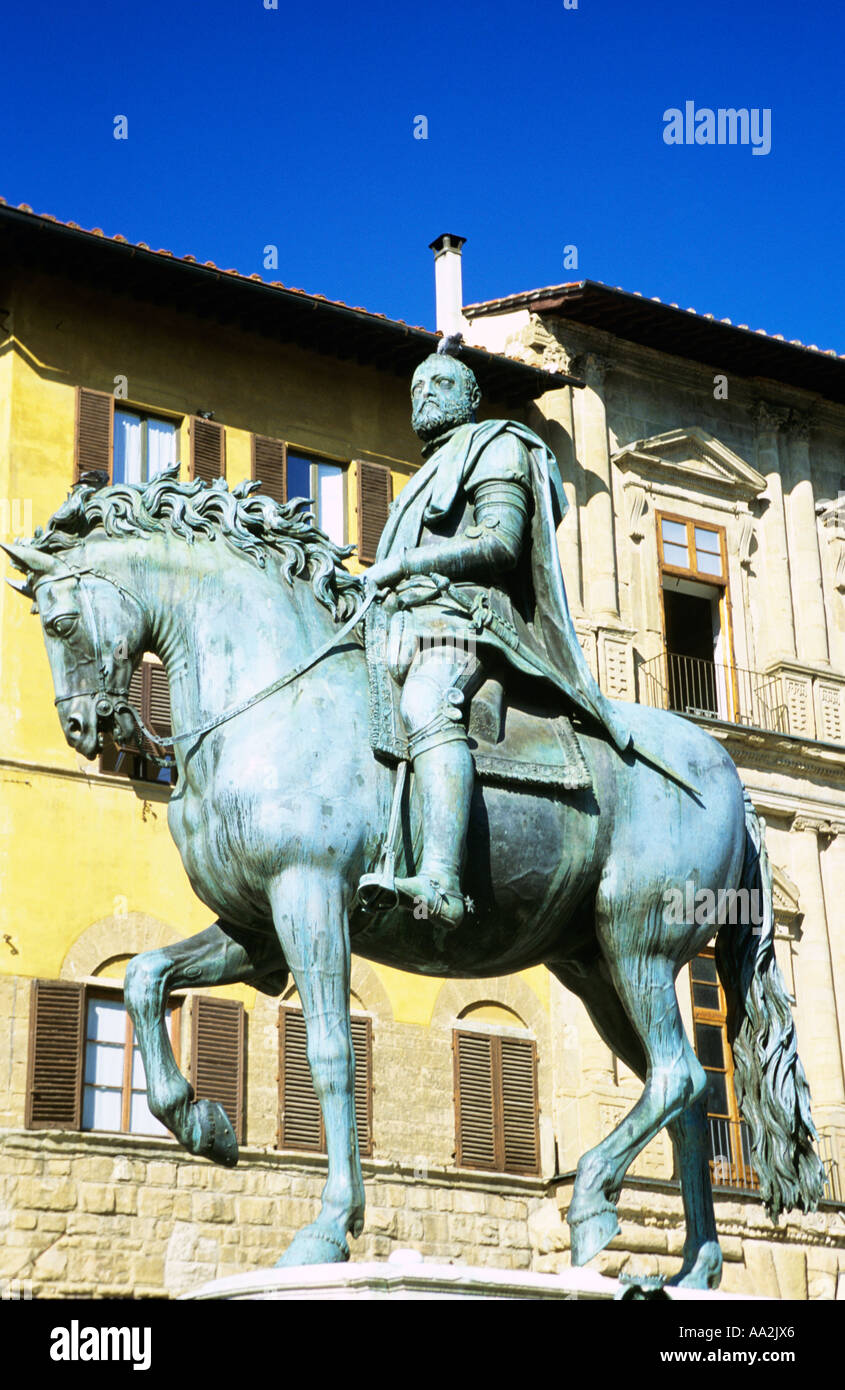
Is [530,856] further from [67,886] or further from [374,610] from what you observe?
[67,886]

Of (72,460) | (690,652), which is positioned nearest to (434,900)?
(72,460)

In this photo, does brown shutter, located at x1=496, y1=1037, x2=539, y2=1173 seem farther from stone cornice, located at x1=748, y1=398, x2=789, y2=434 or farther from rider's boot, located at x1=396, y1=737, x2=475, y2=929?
rider's boot, located at x1=396, y1=737, x2=475, y2=929

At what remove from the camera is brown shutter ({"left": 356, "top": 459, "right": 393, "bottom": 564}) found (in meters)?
23.7

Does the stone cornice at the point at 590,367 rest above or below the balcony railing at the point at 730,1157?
above

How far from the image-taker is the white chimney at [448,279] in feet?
86.6

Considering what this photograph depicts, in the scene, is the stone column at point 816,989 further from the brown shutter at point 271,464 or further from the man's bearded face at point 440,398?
the man's bearded face at point 440,398

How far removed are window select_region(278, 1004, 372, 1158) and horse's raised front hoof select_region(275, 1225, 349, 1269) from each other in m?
12.9

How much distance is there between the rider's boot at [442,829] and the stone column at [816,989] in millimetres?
16210

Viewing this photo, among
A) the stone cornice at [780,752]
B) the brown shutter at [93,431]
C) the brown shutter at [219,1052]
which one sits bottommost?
the brown shutter at [219,1052]

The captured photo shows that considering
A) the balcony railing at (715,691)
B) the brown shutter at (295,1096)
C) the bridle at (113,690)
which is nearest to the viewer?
the bridle at (113,690)

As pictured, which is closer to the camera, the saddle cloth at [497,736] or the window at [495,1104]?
the saddle cloth at [497,736]

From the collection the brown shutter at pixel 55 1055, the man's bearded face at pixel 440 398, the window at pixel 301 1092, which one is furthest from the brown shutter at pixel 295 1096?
the man's bearded face at pixel 440 398
